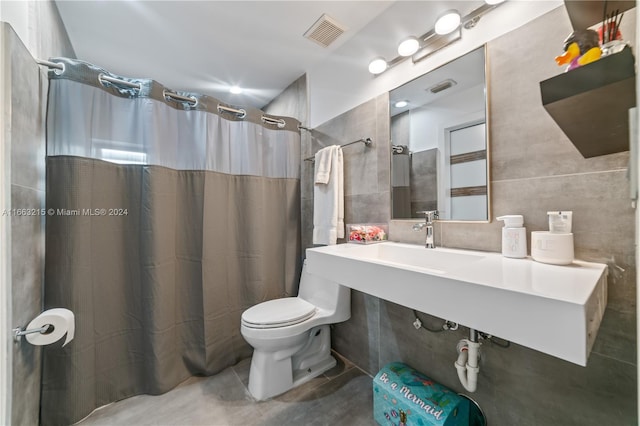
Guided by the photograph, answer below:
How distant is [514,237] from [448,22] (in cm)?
102

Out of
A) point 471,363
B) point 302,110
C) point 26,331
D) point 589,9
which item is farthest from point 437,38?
point 26,331

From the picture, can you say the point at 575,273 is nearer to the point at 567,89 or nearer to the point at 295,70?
the point at 567,89

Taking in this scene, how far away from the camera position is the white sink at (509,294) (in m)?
0.50

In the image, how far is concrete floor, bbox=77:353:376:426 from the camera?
4.22 ft

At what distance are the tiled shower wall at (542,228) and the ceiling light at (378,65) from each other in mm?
567

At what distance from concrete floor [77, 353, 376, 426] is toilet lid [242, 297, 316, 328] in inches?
17.2

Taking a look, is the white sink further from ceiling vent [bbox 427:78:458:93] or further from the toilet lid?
ceiling vent [bbox 427:78:458:93]

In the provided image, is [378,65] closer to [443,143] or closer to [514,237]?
[443,143]

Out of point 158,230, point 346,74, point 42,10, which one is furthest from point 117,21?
point 346,74

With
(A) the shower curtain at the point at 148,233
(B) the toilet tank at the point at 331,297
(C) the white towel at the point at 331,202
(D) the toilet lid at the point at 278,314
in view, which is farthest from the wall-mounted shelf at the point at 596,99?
(A) the shower curtain at the point at 148,233

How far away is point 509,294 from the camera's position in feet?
1.89

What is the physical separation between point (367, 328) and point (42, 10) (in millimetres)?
2469

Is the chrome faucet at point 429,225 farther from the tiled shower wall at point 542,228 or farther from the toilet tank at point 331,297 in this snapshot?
the toilet tank at point 331,297

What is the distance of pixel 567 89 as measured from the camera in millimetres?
600
